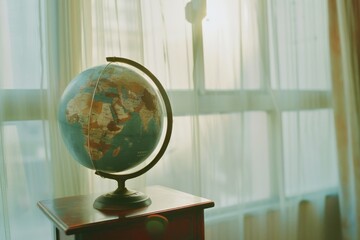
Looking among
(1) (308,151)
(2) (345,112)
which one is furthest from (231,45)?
(2) (345,112)

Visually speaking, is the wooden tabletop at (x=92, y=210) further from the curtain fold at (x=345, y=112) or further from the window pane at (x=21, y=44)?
the curtain fold at (x=345, y=112)

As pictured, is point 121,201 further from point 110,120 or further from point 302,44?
point 302,44

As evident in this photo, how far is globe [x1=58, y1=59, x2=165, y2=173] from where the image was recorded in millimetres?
1006

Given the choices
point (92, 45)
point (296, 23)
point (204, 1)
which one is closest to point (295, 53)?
point (296, 23)

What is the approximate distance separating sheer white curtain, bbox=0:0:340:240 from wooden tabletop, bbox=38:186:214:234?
0.34m

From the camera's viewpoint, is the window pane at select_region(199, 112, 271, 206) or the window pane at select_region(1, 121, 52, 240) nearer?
the window pane at select_region(1, 121, 52, 240)

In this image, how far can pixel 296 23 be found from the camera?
238 cm

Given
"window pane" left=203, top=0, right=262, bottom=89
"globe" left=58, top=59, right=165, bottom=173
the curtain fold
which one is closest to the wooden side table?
"globe" left=58, top=59, right=165, bottom=173

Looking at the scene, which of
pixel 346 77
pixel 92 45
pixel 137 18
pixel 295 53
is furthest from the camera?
pixel 346 77

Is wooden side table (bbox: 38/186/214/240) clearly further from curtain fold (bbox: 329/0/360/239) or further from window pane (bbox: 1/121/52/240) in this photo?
curtain fold (bbox: 329/0/360/239)

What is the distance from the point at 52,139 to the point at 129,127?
0.59 meters

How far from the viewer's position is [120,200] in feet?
3.64

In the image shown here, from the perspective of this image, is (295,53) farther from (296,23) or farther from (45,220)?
(45,220)

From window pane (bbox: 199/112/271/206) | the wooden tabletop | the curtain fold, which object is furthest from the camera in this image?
the curtain fold
